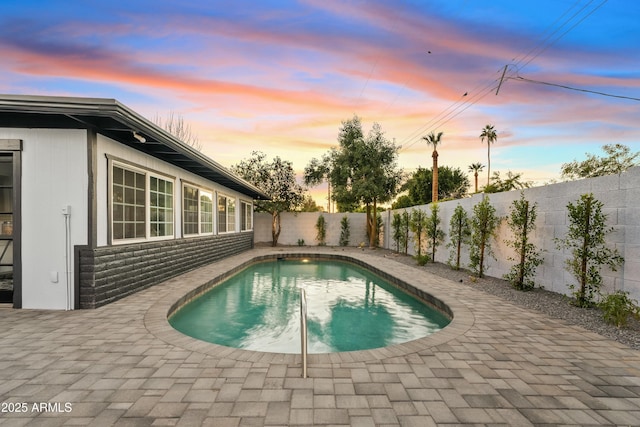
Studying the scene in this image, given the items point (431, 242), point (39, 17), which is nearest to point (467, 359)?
point (431, 242)

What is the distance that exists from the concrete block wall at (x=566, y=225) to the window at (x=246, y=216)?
9.94m

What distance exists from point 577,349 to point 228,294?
19.9ft

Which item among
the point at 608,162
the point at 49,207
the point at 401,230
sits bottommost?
the point at 401,230

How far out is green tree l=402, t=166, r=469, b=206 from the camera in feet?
113

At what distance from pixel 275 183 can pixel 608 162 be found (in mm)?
21846

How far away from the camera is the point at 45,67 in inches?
307

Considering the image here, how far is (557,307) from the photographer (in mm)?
4715

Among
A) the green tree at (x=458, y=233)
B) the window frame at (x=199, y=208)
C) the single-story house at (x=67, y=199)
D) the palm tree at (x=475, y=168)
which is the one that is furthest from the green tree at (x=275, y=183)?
the palm tree at (x=475, y=168)

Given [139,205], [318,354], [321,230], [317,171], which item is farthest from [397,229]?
[318,354]

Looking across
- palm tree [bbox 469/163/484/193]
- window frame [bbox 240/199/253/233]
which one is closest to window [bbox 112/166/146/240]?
window frame [bbox 240/199/253/233]

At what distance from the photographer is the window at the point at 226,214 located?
1125 centimetres

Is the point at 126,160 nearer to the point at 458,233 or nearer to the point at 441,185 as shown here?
the point at 458,233

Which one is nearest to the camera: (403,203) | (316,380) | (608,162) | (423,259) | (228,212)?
(316,380)

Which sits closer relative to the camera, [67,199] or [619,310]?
[619,310]
